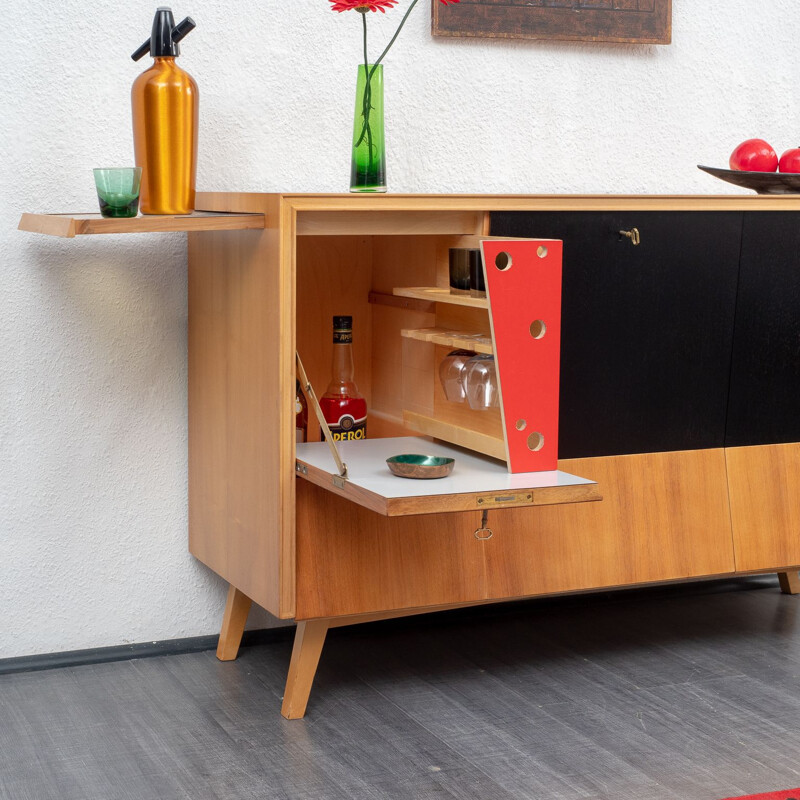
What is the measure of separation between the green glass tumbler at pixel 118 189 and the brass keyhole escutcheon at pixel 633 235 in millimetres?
868

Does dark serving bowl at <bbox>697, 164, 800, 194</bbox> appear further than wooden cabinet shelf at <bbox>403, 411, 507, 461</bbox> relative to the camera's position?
Yes

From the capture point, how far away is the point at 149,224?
6.03 feet

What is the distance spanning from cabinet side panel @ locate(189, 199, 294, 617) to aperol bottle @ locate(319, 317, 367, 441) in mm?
229

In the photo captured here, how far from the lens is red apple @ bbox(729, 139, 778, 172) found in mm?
2361

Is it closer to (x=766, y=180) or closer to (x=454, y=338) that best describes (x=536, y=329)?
(x=454, y=338)

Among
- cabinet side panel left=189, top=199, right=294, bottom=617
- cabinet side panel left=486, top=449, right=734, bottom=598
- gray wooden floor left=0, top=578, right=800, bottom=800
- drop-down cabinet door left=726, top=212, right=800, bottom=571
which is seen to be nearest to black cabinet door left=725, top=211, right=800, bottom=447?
drop-down cabinet door left=726, top=212, right=800, bottom=571

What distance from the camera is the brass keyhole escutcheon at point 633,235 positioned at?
2.10 metres

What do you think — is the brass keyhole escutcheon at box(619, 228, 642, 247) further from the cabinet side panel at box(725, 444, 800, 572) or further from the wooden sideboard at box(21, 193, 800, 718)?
the cabinet side panel at box(725, 444, 800, 572)

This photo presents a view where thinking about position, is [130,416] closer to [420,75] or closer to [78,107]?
[78,107]

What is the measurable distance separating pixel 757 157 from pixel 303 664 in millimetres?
1365

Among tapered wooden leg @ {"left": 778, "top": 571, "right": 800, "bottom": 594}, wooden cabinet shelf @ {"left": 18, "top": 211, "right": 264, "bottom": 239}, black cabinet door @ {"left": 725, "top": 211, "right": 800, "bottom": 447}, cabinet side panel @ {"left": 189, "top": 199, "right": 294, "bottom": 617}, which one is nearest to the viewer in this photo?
wooden cabinet shelf @ {"left": 18, "top": 211, "right": 264, "bottom": 239}

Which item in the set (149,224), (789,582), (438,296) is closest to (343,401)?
(438,296)

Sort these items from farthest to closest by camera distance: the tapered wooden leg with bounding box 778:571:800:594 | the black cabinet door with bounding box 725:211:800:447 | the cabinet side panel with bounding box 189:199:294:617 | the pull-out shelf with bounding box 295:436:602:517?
the tapered wooden leg with bounding box 778:571:800:594 < the black cabinet door with bounding box 725:211:800:447 < the cabinet side panel with bounding box 189:199:294:617 < the pull-out shelf with bounding box 295:436:602:517

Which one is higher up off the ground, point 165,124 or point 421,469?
point 165,124
